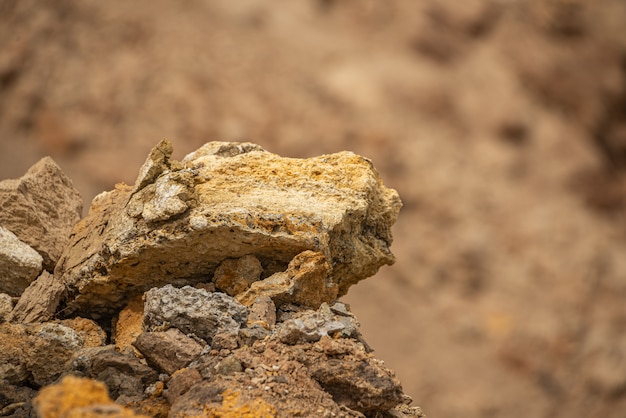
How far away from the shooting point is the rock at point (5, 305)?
14.9 feet

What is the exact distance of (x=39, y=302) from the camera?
4.52 metres

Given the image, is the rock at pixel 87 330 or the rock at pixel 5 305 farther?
the rock at pixel 5 305

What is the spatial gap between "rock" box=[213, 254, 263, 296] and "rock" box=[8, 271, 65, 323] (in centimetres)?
94

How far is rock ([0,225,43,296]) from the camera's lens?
4.78 m

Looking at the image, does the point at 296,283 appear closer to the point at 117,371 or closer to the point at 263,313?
the point at 263,313

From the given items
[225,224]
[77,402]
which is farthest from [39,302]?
[77,402]

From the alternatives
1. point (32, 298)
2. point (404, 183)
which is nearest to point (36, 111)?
point (404, 183)

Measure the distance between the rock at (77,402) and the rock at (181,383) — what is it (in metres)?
0.87

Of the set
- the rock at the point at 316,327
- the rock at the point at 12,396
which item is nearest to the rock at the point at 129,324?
the rock at the point at 12,396

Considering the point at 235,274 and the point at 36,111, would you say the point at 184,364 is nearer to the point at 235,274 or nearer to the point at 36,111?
A: the point at 235,274

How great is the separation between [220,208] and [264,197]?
294 millimetres

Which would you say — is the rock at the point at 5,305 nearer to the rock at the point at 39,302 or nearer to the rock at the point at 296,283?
the rock at the point at 39,302

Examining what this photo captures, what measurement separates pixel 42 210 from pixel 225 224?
1724 mm

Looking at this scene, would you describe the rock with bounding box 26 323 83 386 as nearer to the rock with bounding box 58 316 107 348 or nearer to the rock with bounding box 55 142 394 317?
the rock with bounding box 58 316 107 348
